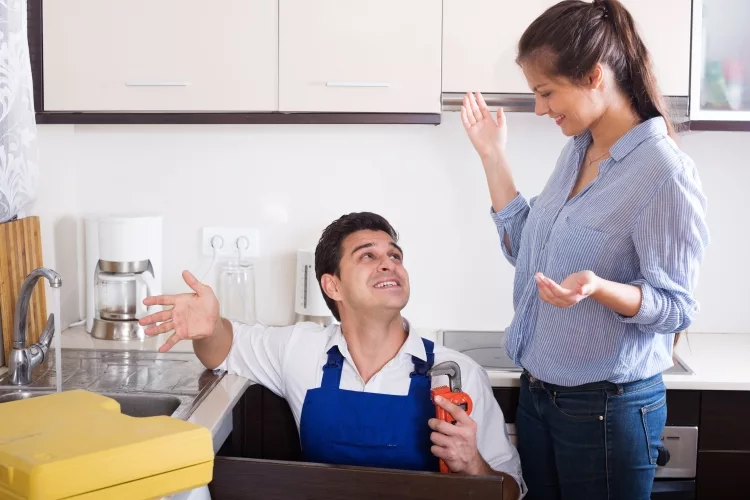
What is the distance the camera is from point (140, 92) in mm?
2303

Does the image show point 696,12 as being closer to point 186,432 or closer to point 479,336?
point 479,336

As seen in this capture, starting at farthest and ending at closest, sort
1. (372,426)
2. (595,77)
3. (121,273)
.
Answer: (121,273)
(372,426)
(595,77)

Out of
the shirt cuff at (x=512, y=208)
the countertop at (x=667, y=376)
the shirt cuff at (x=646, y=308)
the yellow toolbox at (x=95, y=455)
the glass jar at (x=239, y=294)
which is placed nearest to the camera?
the yellow toolbox at (x=95, y=455)

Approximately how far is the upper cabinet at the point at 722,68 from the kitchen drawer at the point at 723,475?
837 millimetres

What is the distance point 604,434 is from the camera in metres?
1.73

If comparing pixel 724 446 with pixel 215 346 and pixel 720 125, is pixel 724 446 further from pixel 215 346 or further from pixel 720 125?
pixel 215 346

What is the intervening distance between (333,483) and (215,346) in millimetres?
519

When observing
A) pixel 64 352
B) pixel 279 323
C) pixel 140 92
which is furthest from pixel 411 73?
pixel 64 352

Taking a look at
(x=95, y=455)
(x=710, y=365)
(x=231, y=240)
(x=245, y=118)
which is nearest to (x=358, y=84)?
(x=245, y=118)

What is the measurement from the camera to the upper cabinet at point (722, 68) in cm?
226

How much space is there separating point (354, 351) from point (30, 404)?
72 centimetres

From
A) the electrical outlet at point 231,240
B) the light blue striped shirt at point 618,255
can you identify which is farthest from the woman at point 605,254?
the electrical outlet at point 231,240

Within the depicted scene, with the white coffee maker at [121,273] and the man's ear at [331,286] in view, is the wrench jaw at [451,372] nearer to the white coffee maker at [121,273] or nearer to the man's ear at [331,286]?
the man's ear at [331,286]

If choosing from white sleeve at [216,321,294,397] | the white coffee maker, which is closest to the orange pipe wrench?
white sleeve at [216,321,294,397]
